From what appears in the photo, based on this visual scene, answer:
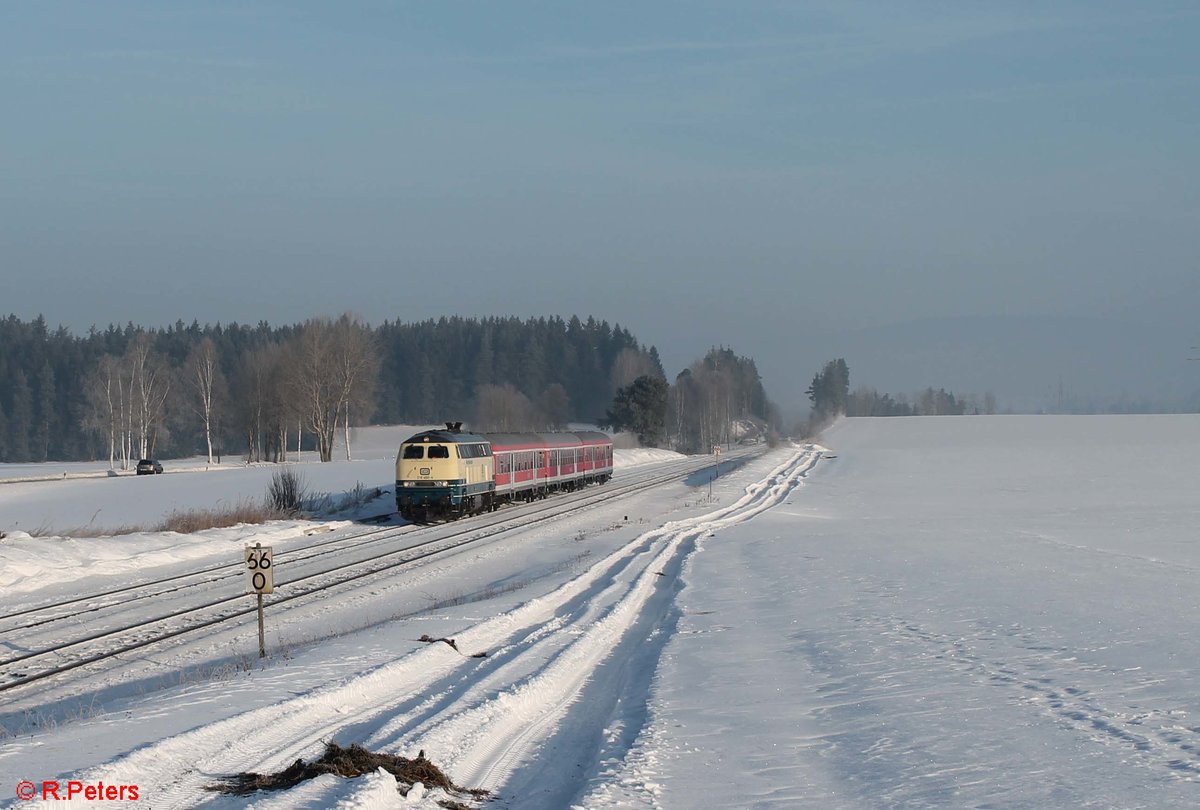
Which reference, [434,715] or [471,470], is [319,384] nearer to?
[471,470]

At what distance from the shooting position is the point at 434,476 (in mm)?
35125

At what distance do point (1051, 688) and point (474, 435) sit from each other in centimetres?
3031

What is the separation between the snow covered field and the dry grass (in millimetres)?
213

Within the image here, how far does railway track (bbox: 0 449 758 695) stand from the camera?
13.7 meters

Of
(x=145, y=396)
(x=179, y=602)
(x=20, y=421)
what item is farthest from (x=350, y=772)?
(x=20, y=421)

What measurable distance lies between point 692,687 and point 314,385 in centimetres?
7530

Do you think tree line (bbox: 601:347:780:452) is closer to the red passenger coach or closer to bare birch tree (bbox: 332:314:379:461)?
bare birch tree (bbox: 332:314:379:461)

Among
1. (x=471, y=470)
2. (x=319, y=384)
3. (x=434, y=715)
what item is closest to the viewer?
(x=434, y=715)

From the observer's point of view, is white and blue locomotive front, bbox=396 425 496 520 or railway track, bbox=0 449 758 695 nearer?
railway track, bbox=0 449 758 695

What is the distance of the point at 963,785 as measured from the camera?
7051 millimetres

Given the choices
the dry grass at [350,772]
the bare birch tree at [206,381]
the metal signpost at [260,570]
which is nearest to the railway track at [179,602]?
A: the metal signpost at [260,570]

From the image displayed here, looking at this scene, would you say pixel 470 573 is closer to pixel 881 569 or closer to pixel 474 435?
pixel 881 569

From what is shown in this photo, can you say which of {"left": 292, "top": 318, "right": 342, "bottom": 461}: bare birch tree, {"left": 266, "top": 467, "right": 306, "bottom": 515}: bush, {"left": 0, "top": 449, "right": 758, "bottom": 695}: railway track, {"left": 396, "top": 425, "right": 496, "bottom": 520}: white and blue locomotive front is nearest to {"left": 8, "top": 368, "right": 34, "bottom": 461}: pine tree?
{"left": 292, "top": 318, "right": 342, "bottom": 461}: bare birch tree

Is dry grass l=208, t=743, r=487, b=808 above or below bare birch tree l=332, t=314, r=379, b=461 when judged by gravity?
below
